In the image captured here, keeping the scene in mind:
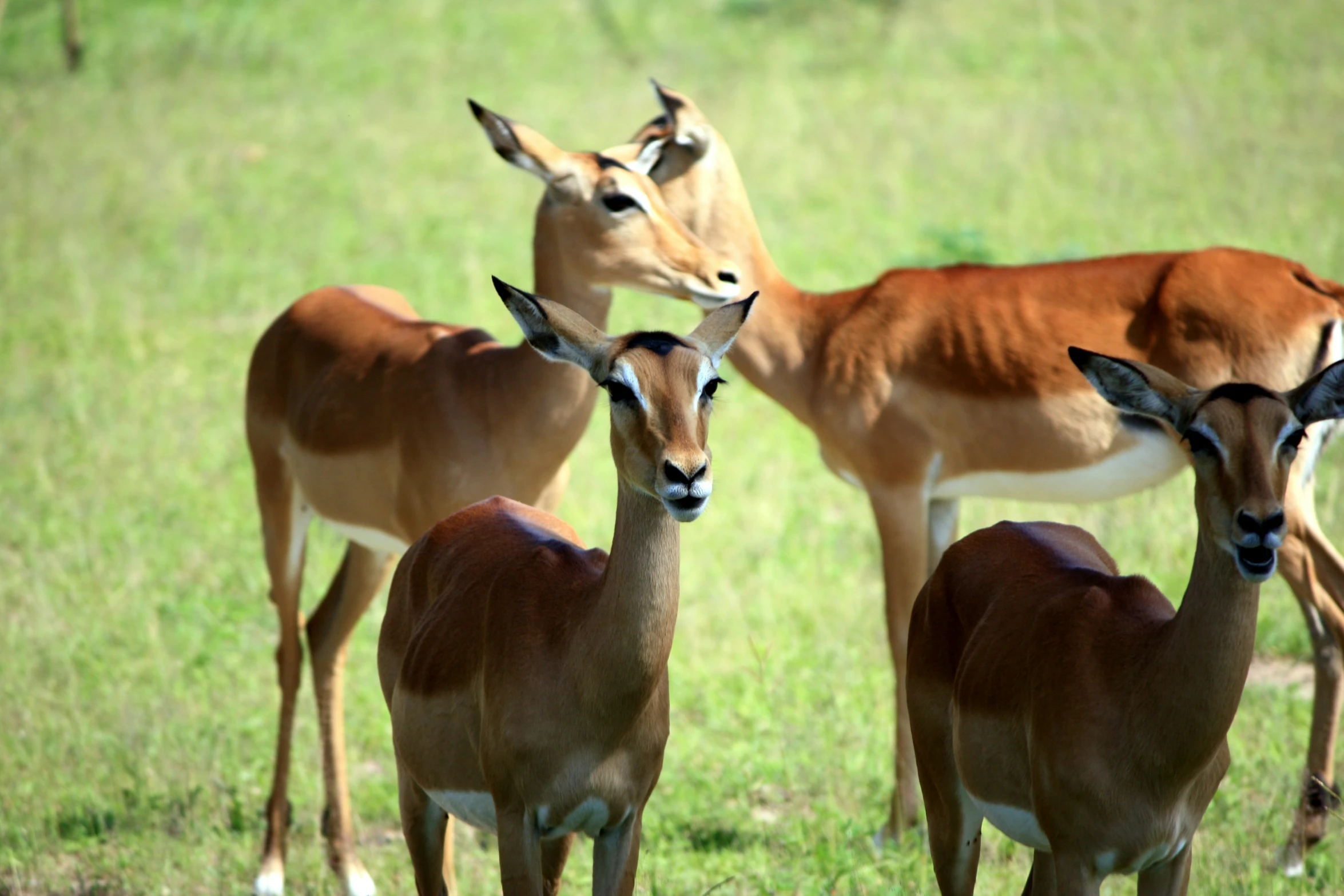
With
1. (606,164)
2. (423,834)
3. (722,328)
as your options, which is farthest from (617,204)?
(423,834)

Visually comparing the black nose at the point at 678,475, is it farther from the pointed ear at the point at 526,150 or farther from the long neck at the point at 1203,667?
the pointed ear at the point at 526,150

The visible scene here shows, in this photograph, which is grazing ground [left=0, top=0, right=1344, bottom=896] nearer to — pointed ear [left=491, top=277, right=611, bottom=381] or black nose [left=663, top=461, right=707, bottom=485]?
pointed ear [left=491, top=277, right=611, bottom=381]

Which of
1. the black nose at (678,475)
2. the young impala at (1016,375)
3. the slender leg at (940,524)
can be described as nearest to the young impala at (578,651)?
the black nose at (678,475)

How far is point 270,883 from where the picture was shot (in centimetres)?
504

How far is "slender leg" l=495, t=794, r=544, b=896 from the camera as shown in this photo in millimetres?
3254

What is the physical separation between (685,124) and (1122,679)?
142 inches

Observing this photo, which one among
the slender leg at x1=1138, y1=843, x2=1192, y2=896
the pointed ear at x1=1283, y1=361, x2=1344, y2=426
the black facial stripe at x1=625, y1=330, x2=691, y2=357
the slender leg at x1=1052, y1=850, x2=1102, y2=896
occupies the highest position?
the pointed ear at x1=1283, y1=361, x2=1344, y2=426

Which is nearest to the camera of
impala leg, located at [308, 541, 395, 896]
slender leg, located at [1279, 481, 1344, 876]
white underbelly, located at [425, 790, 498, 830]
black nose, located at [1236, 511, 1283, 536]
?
black nose, located at [1236, 511, 1283, 536]

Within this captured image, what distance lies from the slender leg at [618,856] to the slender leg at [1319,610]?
256 cm

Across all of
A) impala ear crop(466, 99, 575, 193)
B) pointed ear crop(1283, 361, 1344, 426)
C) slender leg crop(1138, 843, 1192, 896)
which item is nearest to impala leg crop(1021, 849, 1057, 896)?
slender leg crop(1138, 843, 1192, 896)

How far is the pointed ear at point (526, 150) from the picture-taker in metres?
5.16

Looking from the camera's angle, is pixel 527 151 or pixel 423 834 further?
pixel 527 151

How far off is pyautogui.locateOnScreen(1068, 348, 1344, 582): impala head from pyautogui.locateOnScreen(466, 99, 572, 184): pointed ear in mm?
2594

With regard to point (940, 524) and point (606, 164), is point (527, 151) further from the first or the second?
point (940, 524)
